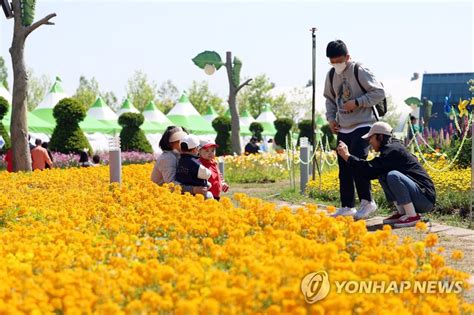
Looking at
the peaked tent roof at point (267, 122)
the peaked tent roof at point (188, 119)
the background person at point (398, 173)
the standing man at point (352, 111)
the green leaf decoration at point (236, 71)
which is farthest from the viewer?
the peaked tent roof at point (267, 122)

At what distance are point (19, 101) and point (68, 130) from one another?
7229 mm

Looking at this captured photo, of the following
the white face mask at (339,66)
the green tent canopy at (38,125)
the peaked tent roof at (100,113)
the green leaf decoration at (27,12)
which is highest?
the green leaf decoration at (27,12)

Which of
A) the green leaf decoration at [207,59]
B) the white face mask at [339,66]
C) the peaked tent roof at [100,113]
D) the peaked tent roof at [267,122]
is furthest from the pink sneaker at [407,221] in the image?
the peaked tent roof at [267,122]

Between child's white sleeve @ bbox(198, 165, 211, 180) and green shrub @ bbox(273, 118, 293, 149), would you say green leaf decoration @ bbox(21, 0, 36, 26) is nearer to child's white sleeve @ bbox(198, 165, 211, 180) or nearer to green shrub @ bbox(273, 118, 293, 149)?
child's white sleeve @ bbox(198, 165, 211, 180)

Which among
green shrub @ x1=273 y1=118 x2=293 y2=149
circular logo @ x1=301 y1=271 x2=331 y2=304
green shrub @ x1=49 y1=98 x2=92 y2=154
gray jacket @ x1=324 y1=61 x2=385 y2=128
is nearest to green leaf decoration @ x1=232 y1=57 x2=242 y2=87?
green shrub @ x1=49 y1=98 x2=92 y2=154

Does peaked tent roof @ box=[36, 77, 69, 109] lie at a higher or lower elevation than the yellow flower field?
higher

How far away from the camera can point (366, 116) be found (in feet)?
26.4

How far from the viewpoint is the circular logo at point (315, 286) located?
316cm

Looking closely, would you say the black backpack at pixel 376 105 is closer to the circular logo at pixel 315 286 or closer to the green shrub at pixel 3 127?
the circular logo at pixel 315 286

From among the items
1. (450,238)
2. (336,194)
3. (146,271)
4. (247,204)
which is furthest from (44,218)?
(336,194)

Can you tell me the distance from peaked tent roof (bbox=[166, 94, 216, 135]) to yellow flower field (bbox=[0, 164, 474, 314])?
1241 inches

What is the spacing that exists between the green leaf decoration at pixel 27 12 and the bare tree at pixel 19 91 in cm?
4

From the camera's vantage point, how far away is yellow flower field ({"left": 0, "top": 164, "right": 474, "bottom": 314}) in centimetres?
301

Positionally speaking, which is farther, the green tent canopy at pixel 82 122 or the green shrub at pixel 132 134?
the green tent canopy at pixel 82 122
